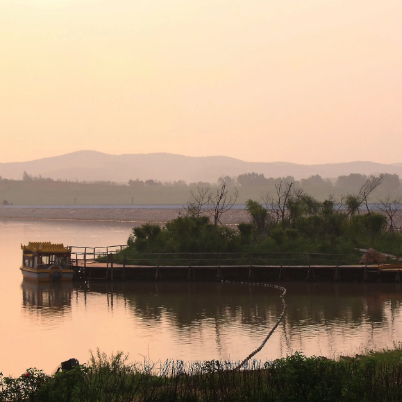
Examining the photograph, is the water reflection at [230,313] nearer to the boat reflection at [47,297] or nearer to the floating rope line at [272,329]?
the boat reflection at [47,297]

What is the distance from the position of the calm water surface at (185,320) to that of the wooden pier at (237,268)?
3.11 feet

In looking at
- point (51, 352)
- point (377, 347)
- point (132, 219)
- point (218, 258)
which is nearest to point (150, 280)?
point (218, 258)

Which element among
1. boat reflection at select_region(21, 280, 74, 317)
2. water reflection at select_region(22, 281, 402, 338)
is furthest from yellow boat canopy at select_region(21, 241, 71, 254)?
water reflection at select_region(22, 281, 402, 338)

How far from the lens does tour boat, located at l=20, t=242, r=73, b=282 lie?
50156 mm

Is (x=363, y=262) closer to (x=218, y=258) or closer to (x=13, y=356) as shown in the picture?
(x=218, y=258)

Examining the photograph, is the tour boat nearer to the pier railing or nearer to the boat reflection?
the boat reflection

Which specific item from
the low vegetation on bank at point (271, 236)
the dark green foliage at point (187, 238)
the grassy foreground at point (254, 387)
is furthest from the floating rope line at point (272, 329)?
the low vegetation on bank at point (271, 236)

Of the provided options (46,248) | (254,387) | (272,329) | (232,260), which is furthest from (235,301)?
(254,387)

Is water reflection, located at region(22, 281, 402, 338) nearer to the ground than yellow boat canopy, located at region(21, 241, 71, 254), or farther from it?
nearer to the ground

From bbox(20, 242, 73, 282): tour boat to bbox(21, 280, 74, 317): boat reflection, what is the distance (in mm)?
546

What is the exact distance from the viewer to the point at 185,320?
35.0 m

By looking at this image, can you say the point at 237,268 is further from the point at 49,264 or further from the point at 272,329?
the point at 272,329

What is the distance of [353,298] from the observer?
41.6m

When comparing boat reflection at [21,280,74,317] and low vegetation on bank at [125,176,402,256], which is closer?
boat reflection at [21,280,74,317]
